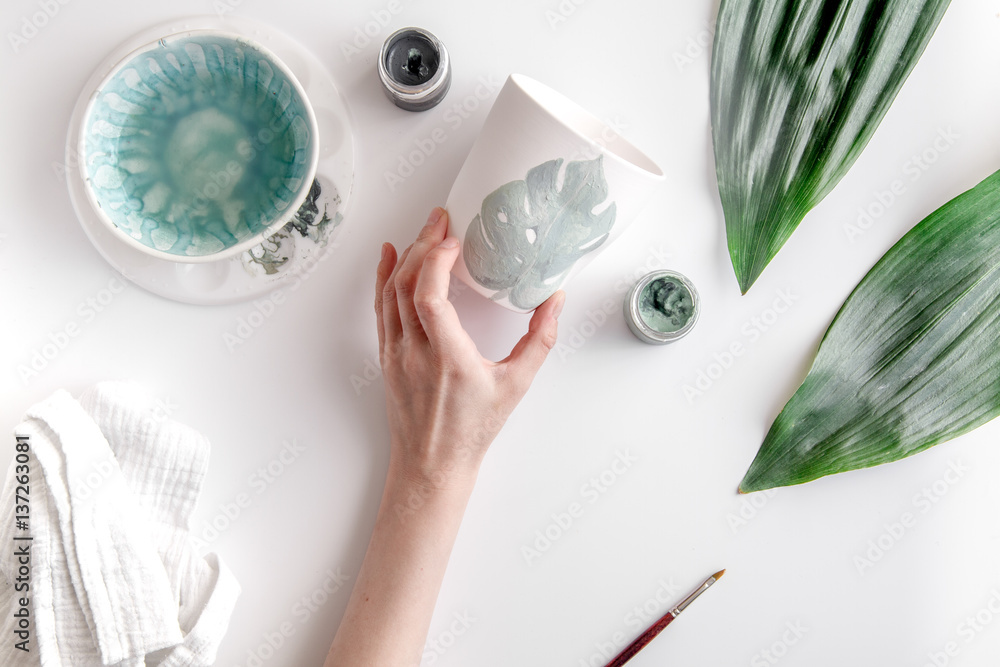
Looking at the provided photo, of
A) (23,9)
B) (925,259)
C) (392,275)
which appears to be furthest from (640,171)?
(23,9)

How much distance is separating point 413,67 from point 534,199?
0.28 meters

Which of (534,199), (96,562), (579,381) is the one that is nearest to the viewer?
(534,199)

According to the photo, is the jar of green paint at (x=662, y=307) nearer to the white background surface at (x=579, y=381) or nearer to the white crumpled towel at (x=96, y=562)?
the white background surface at (x=579, y=381)

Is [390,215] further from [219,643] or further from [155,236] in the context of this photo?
[219,643]

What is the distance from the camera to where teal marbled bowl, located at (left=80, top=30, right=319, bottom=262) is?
2.00ft

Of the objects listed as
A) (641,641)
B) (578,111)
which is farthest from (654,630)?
(578,111)

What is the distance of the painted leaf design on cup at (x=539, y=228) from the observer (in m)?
0.50

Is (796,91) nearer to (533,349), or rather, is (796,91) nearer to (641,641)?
(533,349)

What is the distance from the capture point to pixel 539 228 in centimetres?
53

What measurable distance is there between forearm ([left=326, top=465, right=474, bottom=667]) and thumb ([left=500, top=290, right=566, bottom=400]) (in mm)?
130

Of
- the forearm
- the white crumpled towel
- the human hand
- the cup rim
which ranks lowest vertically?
the white crumpled towel

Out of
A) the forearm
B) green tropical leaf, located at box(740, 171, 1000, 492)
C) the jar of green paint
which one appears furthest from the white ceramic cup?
green tropical leaf, located at box(740, 171, 1000, 492)

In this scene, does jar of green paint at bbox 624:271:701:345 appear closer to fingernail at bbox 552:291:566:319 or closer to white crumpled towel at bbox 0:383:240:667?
fingernail at bbox 552:291:566:319

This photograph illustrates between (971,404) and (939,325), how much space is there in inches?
4.1
